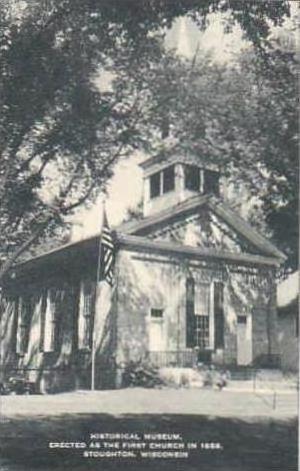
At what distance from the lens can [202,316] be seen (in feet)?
15.8

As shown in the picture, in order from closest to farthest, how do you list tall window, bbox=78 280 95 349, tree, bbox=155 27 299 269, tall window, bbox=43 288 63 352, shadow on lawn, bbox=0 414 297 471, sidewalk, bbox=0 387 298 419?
shadow on lawn, bbox=0 414 297 471 → sidewalk, bbox=0 387 298 419 → tall window, bbox=78 280 95 349 → tall window, bbox=43 288 63 352 → tree, bbox=155 27 299 269

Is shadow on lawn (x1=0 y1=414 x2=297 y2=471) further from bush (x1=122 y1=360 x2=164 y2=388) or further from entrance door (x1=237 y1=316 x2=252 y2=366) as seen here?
entrance door (x1=237 y1=316 x2=252 y2=366)

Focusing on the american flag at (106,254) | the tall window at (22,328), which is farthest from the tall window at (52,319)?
the american flag at (106,254)

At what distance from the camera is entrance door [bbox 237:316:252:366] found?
4770 millimetres

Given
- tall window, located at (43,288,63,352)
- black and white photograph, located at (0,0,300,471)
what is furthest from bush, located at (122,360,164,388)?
tall window, located at (43,288,63,352)

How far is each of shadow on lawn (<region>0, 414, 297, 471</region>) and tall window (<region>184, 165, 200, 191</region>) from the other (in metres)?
1.55

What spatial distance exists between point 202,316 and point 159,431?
83 cm

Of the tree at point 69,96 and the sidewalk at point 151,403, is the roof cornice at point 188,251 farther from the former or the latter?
the sidewalk at point 151,403

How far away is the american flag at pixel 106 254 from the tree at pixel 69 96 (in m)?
0.29

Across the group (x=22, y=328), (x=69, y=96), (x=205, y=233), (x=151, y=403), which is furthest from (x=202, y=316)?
(x=69, y=96)

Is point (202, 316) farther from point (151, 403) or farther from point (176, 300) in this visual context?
point (151, 403)

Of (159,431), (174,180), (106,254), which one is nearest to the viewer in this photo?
(159,431)

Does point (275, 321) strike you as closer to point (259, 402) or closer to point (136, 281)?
point (259, 402)

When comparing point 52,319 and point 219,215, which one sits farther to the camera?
point 219,215
